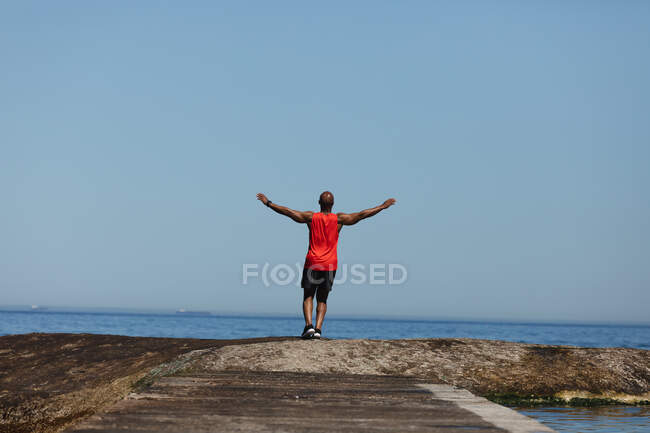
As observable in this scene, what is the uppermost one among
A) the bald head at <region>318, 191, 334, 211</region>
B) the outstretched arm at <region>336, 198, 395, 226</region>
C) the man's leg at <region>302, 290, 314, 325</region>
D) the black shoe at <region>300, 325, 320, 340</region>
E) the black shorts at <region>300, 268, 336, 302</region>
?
the bald head at <region>318, 191, 334, 211</region>

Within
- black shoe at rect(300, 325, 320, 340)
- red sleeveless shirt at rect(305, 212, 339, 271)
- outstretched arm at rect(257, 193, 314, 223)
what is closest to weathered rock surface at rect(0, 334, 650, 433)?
black shoe at rect(300, 325, 320, 340)

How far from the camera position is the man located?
479 inches

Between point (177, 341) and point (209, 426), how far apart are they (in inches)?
301

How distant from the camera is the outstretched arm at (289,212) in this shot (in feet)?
40.2

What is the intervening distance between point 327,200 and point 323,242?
0.76 m

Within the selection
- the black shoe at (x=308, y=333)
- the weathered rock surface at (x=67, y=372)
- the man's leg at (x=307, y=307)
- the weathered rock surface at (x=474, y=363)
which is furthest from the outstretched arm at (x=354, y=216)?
the weathered rock surface at (x=67, y=372)

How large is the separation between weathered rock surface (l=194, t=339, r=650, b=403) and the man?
1416mm

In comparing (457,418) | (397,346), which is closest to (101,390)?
(397,346)

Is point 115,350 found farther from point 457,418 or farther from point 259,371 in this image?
point 457,418

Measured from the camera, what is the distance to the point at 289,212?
1226cm

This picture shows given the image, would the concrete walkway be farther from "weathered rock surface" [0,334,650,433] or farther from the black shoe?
the black shoe

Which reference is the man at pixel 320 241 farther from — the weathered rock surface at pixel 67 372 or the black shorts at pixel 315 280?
the weathered rock surface at pixel 67 372

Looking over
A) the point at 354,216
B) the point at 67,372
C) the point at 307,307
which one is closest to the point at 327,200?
the point at 354,216

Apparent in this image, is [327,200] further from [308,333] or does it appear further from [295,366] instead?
[295,366]
